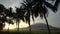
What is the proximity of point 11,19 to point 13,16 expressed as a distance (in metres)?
2.80

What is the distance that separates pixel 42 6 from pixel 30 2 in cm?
646

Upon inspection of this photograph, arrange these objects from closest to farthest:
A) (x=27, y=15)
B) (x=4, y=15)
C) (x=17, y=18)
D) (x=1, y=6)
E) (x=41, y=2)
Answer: (x=41, y=2) < (x=27, y=15) < (x=1, y=6) < (x=4, y=15) < (x=17, y=18)

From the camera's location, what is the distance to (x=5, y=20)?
6119 centimetres

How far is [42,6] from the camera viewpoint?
41.4 m

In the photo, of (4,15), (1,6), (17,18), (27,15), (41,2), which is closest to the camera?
(41,2)

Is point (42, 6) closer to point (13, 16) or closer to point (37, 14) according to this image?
point (37, 14)

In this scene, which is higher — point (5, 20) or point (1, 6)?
point (1, 6)

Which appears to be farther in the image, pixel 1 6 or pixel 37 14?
pixel 1 6

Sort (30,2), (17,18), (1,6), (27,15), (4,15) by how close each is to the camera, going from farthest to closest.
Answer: (17,18) → (4,15) → (1,6) → (27,15) → (30,2)

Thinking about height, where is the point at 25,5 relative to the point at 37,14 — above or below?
above

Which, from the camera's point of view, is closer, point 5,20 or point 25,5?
point 25,5

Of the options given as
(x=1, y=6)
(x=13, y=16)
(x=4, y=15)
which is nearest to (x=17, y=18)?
(x=13, y=16)

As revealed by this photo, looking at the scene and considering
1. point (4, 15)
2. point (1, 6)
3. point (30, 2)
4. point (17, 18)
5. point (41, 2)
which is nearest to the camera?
point (41, 2)

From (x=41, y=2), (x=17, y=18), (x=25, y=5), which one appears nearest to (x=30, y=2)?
(x=25, y=5)
